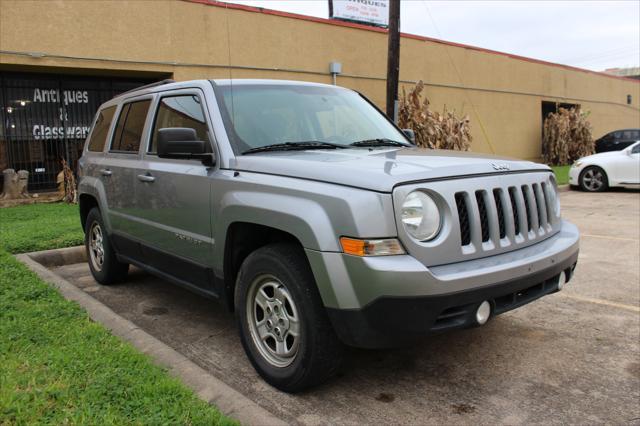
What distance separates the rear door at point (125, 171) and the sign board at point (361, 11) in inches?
508

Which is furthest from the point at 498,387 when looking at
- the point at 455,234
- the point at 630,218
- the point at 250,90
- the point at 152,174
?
the point at 630,218

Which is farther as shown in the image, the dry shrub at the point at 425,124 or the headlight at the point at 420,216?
the dry shrub at the point at 425,124

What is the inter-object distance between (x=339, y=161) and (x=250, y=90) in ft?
4.10

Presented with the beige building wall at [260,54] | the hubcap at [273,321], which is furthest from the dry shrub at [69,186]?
the hubcap at [273,321]

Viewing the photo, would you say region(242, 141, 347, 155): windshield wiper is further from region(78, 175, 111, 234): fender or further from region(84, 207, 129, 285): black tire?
region(84, 207, 129, 285): black tire

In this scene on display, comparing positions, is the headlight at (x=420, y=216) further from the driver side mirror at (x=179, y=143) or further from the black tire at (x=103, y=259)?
the black tire at (x=103, y=259)

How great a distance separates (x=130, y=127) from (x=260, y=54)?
941 cm

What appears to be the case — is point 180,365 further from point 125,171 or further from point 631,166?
point 631,166

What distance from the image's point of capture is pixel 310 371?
295 cm

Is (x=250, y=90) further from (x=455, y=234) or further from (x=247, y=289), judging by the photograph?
(x=455, y=234)

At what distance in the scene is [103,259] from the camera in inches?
211

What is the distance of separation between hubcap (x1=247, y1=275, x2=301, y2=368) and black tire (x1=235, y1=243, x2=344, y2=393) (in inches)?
0.6

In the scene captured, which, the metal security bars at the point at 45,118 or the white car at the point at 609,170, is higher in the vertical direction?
the metal security bars at the point at 45,118

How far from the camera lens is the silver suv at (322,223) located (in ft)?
8.82
